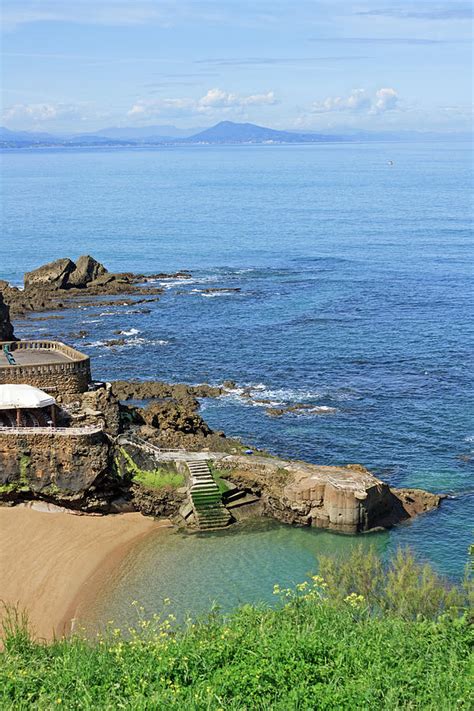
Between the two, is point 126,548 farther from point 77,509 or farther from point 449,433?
point 449,433

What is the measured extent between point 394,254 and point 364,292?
898 inches

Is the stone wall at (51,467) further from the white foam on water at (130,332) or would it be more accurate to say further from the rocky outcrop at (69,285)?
the rocky outcrop at (69,285)

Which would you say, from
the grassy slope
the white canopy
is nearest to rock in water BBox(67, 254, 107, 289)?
the white canopy

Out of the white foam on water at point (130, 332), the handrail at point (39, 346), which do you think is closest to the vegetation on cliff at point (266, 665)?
the handrail at point (39, 346)

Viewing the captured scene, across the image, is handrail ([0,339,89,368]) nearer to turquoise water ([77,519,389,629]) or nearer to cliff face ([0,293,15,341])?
cliff face ([0,293,15,341])

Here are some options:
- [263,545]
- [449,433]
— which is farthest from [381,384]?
[263,545]

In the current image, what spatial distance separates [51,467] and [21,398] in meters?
3.44

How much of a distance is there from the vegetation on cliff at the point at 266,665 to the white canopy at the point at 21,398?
54.1 ft

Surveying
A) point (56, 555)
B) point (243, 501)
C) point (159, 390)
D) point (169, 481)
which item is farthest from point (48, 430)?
point (159, 390)

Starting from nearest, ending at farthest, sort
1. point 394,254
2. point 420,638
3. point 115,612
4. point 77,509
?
point 420,638, point 115,612, point 77,509, point 394,254

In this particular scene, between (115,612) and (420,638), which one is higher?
(420,638)

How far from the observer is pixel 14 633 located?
28.2m

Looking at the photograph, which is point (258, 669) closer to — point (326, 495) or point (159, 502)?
point (326, 495)

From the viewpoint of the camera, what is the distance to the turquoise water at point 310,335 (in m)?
43.2
